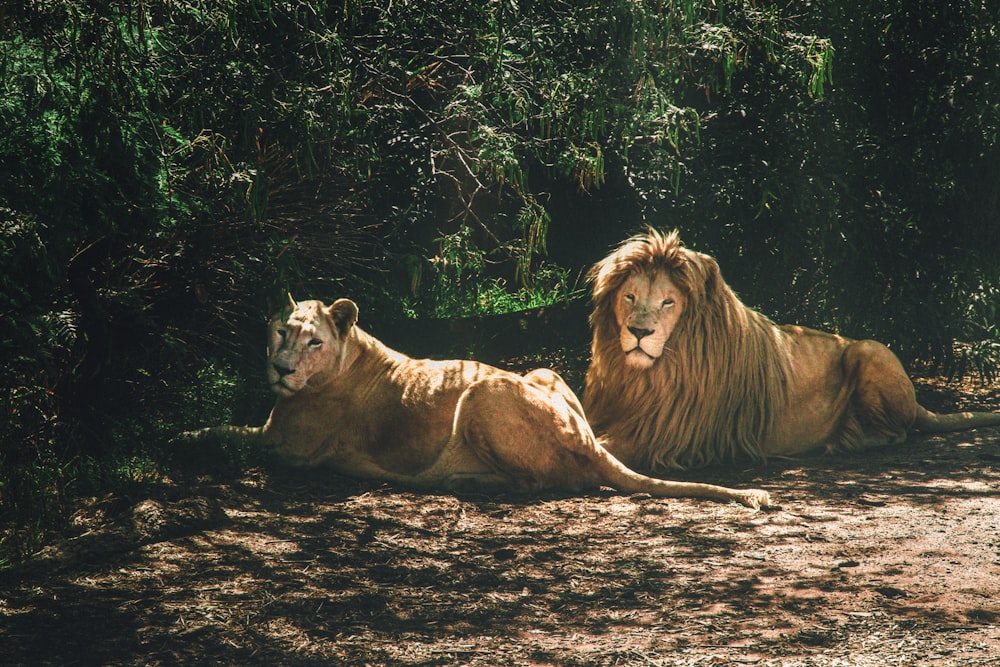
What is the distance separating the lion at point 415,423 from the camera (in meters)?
6.24

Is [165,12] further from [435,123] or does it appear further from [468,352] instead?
[468,352]

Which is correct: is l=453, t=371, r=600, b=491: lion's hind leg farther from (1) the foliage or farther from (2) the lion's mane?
(1) the foliage

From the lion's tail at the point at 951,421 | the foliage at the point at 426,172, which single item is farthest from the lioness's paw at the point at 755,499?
the lion's tail at the point at 951,421

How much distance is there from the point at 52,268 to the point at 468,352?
4.41 meters

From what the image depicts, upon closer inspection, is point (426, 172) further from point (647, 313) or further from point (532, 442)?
point (532, 442)

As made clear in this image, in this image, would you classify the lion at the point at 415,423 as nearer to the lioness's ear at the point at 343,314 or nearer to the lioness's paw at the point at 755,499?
the lioness's ear at the point at 343,314

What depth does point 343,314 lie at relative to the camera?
641 cm

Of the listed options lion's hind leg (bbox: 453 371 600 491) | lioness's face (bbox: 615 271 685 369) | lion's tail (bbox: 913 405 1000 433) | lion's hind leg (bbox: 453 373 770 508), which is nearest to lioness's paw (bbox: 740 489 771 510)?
lion's hind leg (bbox: 453 373 770 508)

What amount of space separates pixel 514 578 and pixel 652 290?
2.51 metres

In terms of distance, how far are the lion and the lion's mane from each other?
59 centimetres

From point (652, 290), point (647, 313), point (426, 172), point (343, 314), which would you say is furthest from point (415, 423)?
point (426, 172)

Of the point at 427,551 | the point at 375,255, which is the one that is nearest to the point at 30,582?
the point at 427,551

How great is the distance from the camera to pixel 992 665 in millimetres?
3805

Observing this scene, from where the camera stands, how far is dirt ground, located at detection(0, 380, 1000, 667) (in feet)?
13.4
